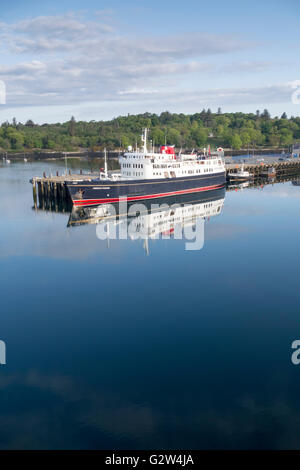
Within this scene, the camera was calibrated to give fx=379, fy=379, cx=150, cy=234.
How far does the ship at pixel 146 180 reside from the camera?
67188mm

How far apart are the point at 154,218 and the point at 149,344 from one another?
36.6 metres

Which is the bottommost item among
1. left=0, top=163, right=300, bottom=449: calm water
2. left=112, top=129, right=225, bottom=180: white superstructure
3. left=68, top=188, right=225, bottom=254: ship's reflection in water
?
left=0, top=163, right=300, bottom=449: calm water

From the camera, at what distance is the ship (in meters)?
67.2

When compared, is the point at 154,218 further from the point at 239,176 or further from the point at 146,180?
the point at 239,176

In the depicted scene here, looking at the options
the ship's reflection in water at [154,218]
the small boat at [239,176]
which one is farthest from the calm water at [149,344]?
the small boat at [239,176]

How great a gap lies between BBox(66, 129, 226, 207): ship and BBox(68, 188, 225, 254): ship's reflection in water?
1453 mm

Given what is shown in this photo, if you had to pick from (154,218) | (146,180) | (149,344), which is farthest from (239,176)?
(149,344)

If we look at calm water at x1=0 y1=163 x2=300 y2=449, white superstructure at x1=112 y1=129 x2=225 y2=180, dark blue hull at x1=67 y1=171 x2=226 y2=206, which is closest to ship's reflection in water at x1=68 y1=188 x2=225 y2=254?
dark blue hull at x1=67 y1=171 x2=226 y2=206

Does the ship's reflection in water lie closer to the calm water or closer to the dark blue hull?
the dark blue hull

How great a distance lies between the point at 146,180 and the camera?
71125 mm

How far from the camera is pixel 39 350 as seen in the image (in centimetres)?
2514
